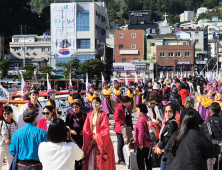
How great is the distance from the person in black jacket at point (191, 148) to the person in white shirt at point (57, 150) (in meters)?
1.31

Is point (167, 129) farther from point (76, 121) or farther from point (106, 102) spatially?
point (106, 102)

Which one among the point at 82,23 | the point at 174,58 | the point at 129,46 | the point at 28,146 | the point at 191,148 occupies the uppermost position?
the point at 82,23

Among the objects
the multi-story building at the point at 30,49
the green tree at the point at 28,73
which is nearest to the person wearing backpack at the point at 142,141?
the green tree at the point at 28,73

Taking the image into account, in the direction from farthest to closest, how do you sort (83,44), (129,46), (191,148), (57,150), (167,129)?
(83,44) < (129,46) < (167,129) < (57,150) < (191,148)

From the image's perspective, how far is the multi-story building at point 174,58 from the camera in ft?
211

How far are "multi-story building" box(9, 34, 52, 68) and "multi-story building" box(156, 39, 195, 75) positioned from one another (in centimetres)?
2181

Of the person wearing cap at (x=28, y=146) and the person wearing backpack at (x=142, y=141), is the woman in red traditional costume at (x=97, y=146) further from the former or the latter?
the person wearing cap at (x=28, y=146)

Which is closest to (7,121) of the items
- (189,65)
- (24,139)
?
(24,139)

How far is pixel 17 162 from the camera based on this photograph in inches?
203

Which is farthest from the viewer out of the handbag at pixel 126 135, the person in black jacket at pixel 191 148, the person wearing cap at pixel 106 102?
the person wearing cap at pixel 106 102

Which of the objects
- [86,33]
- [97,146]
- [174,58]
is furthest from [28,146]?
[86,33]

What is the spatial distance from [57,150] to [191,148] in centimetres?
165

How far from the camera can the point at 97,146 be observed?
253 inches

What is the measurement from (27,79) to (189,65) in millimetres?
28284
